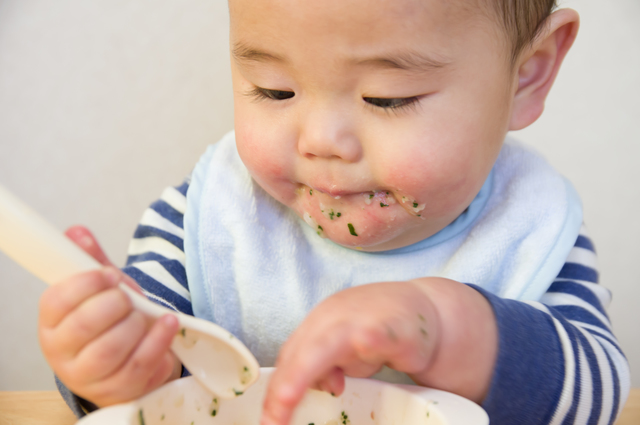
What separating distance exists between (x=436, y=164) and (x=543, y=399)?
0.92 ft

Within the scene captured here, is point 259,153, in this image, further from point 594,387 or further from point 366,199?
point 594,387

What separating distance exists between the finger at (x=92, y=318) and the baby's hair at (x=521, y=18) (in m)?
0.49

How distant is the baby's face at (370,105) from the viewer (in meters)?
0.58

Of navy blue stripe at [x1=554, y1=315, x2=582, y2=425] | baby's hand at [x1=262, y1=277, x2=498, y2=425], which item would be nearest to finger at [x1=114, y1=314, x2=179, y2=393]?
baby's hand at [x1=262, y1=277, x2=498, y2=425]

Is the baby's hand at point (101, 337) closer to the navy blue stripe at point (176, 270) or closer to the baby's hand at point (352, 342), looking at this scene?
the baby's hand at point (352, 342)

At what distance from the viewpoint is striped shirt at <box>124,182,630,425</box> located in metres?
0.61

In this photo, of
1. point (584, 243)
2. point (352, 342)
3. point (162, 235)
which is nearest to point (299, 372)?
point (352, 342)

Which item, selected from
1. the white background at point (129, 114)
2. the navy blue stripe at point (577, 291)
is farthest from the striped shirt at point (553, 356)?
the white background at point (129, 114)

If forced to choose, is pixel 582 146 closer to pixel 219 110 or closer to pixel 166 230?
pixel 219 110

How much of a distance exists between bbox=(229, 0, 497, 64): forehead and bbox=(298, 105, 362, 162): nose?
0.07 metres

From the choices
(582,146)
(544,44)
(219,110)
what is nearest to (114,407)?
(544,44)

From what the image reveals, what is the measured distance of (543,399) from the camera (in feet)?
2.02

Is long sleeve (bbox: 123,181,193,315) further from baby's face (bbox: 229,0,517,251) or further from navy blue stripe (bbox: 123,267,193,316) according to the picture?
baby's face (bbox: 229,0,517,251)

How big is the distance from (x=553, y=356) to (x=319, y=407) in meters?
0.27
